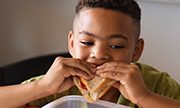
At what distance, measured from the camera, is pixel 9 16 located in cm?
179

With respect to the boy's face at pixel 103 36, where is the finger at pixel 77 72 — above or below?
below

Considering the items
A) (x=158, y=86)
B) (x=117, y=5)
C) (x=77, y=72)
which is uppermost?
(x=117, y=5)

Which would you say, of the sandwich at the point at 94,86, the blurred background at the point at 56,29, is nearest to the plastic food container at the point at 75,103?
the sandwich at the point at 94,86

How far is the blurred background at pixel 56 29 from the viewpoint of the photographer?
1523 mm

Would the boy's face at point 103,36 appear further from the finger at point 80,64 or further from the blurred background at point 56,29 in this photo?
the blurred background at point 56,29

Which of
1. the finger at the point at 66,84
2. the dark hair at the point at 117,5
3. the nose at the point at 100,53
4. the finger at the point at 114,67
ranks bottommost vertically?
the finger at the point at 66,84

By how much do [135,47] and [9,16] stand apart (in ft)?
3.43

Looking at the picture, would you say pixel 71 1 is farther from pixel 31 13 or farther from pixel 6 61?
pixel 6 61

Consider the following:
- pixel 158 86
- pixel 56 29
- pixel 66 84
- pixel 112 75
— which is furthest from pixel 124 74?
pixel 56 29

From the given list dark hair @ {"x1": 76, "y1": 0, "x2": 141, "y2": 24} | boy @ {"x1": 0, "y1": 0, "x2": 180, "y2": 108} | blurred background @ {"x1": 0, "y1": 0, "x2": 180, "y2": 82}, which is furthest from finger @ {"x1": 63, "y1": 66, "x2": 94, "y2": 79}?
blurred background @ {"x1": 0, "y1": 0, "x2": 180, "y2": 82}

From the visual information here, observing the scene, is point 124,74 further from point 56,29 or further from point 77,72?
point 56,29

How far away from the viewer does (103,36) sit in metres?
0.77

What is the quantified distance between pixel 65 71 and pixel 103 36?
11cm

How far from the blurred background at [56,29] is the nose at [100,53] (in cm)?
78
